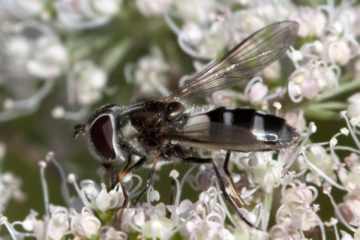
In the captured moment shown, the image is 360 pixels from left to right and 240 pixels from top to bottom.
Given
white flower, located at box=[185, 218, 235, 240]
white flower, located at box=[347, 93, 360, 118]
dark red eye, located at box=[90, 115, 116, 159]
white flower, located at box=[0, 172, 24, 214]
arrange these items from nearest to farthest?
1. white flower, located at box=[185, 218, 235, 240]
2. dark red eye, located at box=[90, 115, 116, 159]
3. white flower, located at box=[347, 93, 360, 118]
4. white flower, located at box=[0, 172, 24, 214]

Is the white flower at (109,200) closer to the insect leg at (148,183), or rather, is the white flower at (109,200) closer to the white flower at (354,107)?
the insect leg at (148,183)

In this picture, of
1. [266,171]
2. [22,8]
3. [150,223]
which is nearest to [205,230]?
[150,223]

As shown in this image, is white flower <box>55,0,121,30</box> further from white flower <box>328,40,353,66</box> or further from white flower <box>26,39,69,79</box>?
white flower <box>328,40,353,66</box>

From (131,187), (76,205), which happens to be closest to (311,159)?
(131,187)

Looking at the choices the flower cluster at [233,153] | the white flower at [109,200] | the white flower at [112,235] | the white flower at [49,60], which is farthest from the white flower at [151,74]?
the white flower at [112,235]

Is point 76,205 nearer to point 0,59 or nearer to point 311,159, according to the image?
point 311,159

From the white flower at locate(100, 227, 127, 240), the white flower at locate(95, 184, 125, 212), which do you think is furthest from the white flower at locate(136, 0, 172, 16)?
the white flower at locate(100, 227, 127, 240)

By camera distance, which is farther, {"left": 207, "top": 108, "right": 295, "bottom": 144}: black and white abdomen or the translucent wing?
the translucent wing

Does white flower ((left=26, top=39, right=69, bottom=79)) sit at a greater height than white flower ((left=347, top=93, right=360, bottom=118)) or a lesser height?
greater
